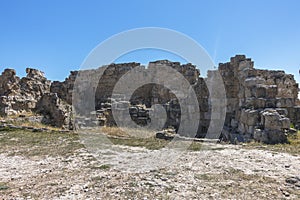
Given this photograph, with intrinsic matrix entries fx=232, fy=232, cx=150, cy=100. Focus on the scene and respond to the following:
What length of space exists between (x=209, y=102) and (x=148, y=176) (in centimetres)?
904

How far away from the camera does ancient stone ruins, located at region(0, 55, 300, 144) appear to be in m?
9.63

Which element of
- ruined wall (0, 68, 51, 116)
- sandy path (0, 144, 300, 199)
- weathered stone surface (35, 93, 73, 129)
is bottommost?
sandy path (0, 144, 300, 199)

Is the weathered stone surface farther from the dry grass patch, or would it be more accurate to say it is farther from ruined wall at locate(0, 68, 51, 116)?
the dry grass patch

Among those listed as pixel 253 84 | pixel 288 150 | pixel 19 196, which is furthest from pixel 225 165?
pixel 253 84

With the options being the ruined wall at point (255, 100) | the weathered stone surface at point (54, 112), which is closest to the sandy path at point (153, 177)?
the ruined wall at point (255, 100)

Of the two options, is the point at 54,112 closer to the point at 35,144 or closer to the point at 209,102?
the point at 35,144

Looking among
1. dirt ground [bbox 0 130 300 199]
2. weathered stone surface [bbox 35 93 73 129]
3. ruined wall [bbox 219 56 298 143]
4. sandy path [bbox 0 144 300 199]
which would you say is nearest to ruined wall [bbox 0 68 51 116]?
weathered stone surface [bbox 35 93 73 129]

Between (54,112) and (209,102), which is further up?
(209,102)

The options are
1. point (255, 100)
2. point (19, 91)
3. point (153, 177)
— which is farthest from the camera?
point (19, 91)

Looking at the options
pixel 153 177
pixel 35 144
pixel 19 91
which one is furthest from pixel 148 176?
pixel 19 91

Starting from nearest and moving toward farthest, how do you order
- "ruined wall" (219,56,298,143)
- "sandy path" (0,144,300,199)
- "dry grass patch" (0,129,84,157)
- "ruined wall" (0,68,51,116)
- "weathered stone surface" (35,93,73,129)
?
"sandy path" (0,144,300,199) < "dry grass patch" (0,129,84,157) < "ruined wall" (219,56,298,143) < "weathered stone surface" (35,93,73,129) < "ruined wall" (0,68,51,116)

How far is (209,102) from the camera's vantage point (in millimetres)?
12781

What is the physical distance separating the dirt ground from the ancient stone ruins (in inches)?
129

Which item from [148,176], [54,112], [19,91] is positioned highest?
[19,91]
